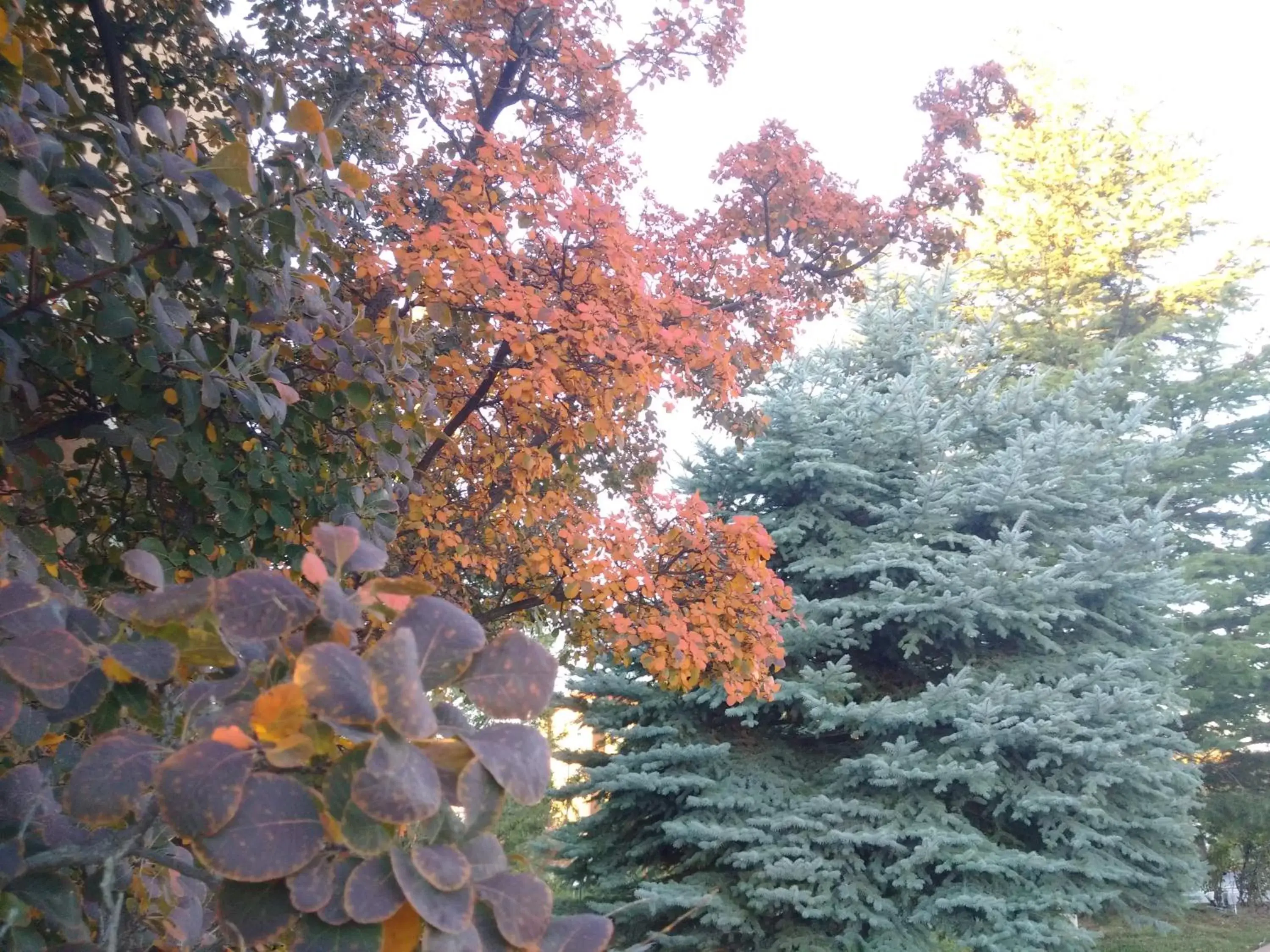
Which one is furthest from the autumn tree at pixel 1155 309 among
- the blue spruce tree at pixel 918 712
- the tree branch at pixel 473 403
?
the tree branch at pixel 473 403

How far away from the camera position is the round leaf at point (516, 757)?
2.21 feet

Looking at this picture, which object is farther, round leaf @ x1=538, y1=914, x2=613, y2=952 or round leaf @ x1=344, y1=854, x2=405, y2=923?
round leaf @ x1=538, y1=914, x2=613, y2=952

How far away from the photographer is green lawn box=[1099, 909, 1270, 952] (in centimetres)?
877

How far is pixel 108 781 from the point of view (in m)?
0.74

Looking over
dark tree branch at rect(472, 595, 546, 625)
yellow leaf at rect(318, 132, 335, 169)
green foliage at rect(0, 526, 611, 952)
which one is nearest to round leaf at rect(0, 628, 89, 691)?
green foliage at rect(0, 526, 611, 952)

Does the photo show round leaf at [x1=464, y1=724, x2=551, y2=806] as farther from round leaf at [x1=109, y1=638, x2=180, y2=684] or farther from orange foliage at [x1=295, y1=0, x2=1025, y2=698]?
orange foliage at [x1=295, y1=0, x2=1025, y2=698]

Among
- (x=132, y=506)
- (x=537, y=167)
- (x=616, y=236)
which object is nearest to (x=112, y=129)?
(x=132, y=506)

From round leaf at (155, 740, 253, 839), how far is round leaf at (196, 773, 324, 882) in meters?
0.01

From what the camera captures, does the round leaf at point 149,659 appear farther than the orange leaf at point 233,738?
Yes

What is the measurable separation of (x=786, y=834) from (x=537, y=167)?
160 inches

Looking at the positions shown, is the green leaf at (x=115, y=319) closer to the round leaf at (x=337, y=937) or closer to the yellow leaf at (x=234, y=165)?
the yellow leaf at (x=234, y=165)

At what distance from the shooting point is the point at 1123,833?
611cm

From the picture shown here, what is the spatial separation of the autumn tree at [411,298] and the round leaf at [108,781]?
115 cm

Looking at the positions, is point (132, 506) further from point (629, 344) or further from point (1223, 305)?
point (1223, 305)
